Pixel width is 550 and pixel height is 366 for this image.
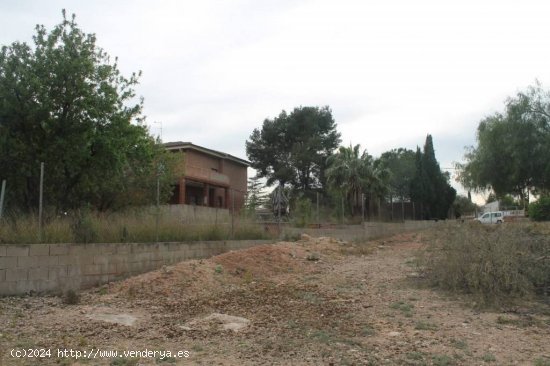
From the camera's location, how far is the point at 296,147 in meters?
47.9

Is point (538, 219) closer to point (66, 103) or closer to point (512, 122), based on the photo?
point (512, 122)

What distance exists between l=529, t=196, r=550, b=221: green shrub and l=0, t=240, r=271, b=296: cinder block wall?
29.2m

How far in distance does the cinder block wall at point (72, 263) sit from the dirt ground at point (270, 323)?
440 millimetres

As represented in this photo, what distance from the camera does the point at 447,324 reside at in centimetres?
740

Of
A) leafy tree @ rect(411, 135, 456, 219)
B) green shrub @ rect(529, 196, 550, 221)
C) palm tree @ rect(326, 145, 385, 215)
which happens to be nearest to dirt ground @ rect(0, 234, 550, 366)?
palm tree @ rect(326, 145, 385, 215)

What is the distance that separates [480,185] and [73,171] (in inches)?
1217

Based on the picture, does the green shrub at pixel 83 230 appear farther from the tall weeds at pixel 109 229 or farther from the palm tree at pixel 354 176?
the palm tree at pixel 354 176

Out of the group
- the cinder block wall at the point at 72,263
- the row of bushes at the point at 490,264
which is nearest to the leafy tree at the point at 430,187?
the row of bushes at the point at 490,264

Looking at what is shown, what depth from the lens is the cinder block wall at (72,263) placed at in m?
9.07

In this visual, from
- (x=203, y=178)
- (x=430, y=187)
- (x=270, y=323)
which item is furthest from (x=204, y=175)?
(x=270, y=323)

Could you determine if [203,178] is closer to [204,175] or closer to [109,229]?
[204,175]

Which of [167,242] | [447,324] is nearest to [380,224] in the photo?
[167,242]

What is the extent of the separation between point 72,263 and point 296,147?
38.7 m

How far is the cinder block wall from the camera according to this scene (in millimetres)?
9070
